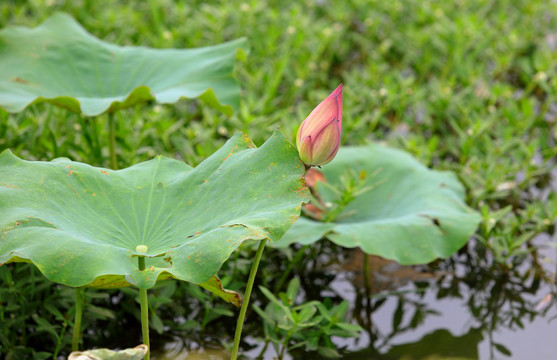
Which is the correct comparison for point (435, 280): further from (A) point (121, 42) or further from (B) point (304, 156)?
→ (A) point (121, 42)

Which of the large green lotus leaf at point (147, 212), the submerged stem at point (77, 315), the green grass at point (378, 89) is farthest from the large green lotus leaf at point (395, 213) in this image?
the submerged stem at point (77, 315)

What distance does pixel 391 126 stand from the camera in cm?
268

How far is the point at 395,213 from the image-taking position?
1821 mm

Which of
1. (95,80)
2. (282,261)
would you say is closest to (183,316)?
(282,261)

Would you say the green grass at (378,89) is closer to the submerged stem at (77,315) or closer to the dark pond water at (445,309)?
the dark pond water at (445,309)

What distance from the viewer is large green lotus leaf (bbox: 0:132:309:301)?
1093mm

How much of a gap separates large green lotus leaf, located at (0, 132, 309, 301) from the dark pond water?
526 millimetres

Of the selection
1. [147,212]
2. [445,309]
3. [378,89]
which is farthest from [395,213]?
[378,89]

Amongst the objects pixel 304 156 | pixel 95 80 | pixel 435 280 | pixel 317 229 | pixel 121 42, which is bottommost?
pixel 435 280

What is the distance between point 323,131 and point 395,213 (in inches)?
26.5

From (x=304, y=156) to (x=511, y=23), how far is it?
2774 mm

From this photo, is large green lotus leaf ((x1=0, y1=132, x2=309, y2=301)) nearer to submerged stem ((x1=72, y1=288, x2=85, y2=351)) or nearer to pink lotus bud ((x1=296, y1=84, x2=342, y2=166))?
pink lotus bud ((x1=296, y1=84, x2=342, y2=166))

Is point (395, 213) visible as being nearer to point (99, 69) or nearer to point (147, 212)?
point (147, 212)

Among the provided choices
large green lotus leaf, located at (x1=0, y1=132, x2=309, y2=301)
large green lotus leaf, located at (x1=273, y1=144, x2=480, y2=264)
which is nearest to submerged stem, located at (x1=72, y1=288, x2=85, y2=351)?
large green lotus leaf, located at (x1=0, y1=132, x2=309, y2=301)
